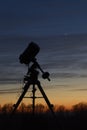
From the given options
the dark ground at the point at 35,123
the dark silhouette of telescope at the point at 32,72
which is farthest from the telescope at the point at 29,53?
the dark ground at the point at 35,123

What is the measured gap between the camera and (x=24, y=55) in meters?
34.2

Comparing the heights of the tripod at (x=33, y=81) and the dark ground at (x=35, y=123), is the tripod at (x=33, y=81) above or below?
above

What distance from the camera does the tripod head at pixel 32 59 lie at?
33594 millimetres

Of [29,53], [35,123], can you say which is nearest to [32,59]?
[29,53]

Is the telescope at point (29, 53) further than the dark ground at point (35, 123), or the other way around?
the telescope at point (29, 53)

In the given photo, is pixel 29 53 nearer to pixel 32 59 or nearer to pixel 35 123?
pixel 32 59

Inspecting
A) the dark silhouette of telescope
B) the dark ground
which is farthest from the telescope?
the dark ground

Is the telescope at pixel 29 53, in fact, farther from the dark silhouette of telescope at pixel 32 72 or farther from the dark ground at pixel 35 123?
the dark ground at pixel 35 123

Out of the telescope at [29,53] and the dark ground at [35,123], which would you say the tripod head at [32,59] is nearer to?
the telescope at [29,53]

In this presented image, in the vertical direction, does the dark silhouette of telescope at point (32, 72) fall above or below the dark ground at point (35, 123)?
above

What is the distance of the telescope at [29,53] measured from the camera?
3362cm

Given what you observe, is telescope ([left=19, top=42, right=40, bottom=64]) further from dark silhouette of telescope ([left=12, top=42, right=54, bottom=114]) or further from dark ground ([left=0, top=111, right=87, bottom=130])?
dark ground ([left=0, top=111, right=87, bottom=130])

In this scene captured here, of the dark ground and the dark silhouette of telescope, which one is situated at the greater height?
the dark silhouette of telescope

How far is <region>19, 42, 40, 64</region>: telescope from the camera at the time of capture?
110ft
